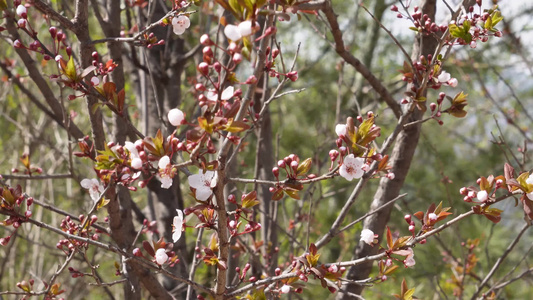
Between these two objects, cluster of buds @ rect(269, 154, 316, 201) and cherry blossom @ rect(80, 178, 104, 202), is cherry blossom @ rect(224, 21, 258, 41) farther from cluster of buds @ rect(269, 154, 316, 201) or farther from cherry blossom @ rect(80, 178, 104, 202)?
cherry blossom @ rect(80, 178, 104, 202)

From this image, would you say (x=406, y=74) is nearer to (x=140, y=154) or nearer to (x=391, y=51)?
(x=140, y=154)

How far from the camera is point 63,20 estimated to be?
4.13 ft

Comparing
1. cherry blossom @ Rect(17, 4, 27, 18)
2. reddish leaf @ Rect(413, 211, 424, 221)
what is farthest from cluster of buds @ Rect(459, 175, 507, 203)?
cherry blossom @ Rect(17, 4, 27, 18)

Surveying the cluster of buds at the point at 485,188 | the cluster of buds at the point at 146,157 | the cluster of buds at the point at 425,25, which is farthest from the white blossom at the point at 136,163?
the cluster of buds at the point at 425,25

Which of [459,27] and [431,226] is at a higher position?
[459,27]

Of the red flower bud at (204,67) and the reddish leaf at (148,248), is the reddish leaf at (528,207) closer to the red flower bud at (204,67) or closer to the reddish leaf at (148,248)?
the red flower bud at (204,67)

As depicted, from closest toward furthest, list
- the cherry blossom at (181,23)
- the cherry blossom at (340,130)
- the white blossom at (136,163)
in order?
the white blossom at (136,163) → the cherry blossom at (340,130) → the cherry blossom at (181,23)

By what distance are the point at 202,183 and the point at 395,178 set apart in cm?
109

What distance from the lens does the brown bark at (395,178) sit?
187 cm

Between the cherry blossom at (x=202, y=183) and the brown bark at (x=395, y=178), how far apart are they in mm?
1010

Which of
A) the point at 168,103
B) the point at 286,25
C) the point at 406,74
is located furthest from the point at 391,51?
the point at 406,74

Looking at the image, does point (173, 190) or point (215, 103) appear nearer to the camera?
point (215, 103)

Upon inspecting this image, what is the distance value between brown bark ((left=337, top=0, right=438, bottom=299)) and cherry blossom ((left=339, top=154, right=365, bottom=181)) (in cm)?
84

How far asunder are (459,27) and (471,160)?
211 inches
